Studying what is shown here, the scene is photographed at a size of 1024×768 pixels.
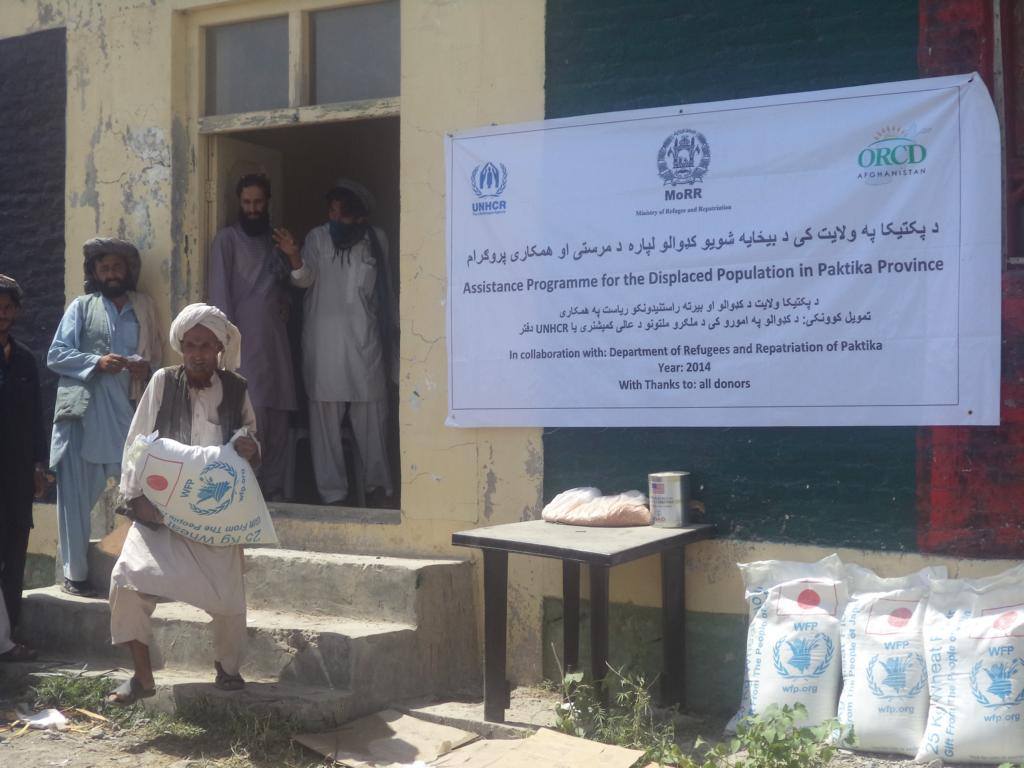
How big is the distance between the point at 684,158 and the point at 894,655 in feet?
7.35

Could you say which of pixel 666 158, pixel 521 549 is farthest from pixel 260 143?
pixel 521 549

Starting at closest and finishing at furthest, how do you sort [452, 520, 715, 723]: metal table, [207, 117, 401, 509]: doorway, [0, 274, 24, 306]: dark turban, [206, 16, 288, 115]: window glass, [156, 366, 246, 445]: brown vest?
[452, 520, 715, 723]: metal table, [156, 366, 246, 445]: brown vest, [0, 274, 24, 306]: dark turban, [206, 16, 288, 115]: window glass, [207, 117, 401, 509]: doorway

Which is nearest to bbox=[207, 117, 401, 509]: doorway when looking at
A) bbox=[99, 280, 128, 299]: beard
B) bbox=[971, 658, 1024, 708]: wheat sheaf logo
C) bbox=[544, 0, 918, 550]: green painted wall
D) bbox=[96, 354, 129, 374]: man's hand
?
bbox=[99, 280, 128, 299]: beard

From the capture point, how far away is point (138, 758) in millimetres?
4688

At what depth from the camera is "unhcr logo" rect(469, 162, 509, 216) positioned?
18.1 ft


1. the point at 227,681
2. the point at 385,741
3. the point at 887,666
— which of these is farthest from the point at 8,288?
the point at 887,666

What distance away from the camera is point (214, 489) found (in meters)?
4.66

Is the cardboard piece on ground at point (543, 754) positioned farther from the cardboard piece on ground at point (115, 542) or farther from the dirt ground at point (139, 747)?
the cardboard piece on ground at point (115, 542)

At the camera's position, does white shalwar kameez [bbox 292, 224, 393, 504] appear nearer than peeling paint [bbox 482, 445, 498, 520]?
No

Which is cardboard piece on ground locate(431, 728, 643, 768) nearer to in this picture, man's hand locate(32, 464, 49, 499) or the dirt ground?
the dirt ground

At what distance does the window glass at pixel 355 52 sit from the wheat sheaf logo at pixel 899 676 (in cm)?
369

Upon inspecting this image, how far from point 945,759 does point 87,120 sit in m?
5.61

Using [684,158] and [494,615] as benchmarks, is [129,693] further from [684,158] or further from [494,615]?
[684,158]

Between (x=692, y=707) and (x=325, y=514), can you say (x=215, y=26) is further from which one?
(x=692, y=707)
